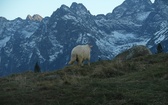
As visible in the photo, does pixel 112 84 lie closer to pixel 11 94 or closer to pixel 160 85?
pixel 160 85

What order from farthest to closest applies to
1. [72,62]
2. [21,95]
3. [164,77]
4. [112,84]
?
[72,62] → [164,77] → [112,84] → [21,95]

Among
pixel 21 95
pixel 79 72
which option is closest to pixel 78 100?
pixel 21 95

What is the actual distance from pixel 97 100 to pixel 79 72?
10.2m

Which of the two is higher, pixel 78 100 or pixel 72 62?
pixel 72 62

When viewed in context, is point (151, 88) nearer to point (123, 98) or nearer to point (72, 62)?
point (123, 98)

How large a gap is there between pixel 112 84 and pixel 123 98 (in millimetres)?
2339

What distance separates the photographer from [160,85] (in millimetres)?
13203

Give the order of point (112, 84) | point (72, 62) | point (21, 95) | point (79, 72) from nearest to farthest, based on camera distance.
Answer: point (21, 95), point (112, 84), point (79, 72), point (72, 62)

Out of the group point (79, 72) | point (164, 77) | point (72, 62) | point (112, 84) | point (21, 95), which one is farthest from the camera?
point (72, 62)

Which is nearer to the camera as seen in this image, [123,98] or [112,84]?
[123,98]

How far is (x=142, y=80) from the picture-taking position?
15.0 metres

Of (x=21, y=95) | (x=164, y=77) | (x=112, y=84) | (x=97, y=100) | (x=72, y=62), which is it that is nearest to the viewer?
(x=97, y=100)

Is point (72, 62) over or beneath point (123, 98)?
over

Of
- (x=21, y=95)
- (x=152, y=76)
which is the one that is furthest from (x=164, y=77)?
(x=21, y=95)
